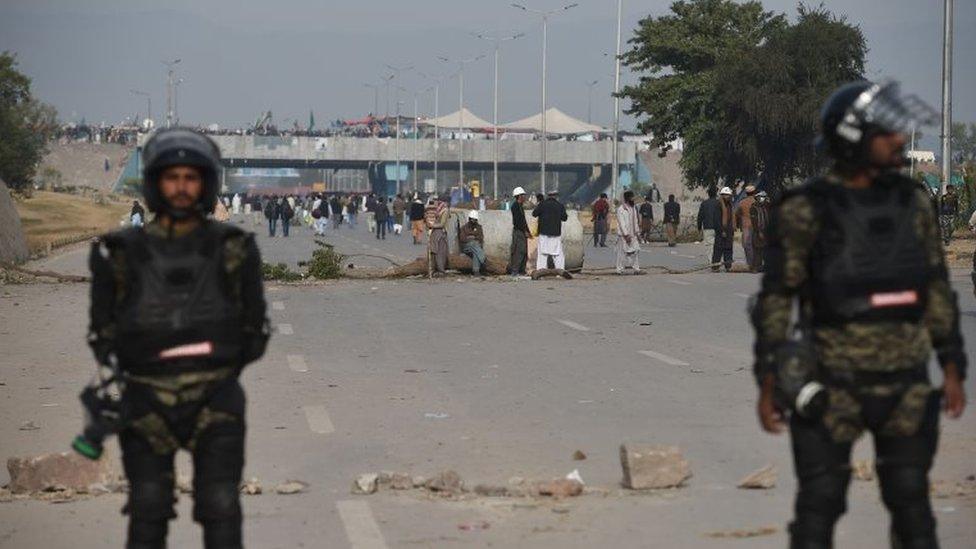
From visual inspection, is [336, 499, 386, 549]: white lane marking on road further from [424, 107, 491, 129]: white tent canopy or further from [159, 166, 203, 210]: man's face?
[424, 107, 491, 129]: white tent canopy

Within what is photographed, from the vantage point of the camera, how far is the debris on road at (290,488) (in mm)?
9430

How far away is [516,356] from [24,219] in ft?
203

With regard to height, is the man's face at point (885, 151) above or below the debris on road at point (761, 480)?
above

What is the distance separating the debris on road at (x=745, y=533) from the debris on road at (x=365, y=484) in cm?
197

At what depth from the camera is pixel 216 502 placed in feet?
19.1

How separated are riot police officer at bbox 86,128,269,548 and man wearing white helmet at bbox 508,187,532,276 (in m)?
27.6

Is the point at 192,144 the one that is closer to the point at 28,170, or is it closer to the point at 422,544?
the point at 422,544

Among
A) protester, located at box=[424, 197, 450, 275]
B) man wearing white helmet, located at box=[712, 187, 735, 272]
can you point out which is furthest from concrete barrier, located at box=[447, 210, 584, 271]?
man wearing white helmet, located at box=[712, 187, 735, 272]

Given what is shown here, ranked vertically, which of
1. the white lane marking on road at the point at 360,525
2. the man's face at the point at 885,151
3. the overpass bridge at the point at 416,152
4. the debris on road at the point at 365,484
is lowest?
the white lane marking on road at the point at 360,525

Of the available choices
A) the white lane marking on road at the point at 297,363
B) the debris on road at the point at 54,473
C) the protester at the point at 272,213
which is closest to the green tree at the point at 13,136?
the protester at the point at 272,213

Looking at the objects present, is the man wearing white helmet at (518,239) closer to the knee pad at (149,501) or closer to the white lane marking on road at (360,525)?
the white lane marking on road at (360,525)

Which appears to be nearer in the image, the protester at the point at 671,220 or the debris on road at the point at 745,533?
the debris on road at the point at 745,533

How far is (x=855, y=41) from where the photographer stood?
59.0 meters

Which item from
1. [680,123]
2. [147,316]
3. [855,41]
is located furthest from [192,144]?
[680,123]
